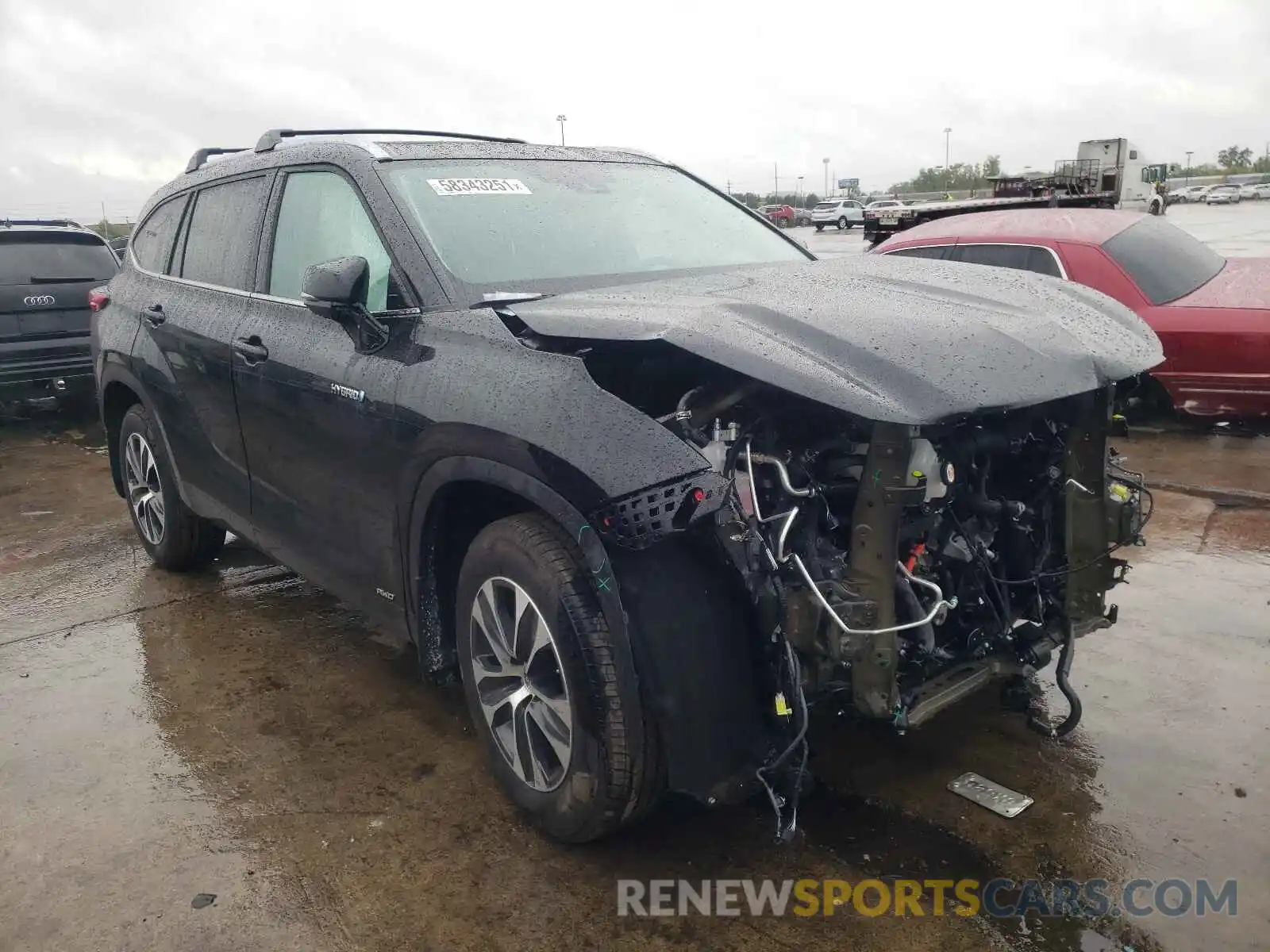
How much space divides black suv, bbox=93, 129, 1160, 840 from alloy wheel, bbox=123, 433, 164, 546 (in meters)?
1.42

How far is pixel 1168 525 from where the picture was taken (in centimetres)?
509

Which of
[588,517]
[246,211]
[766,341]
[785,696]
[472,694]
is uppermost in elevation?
[246,211]

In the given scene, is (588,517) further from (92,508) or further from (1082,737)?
(92,508)

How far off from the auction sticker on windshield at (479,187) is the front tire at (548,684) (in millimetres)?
1253

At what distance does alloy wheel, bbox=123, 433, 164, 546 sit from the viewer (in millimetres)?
4980

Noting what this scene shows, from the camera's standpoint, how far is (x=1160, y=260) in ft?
21.4

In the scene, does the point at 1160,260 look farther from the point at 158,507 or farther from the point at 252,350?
the point at 158,507

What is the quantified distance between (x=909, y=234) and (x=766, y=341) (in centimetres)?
579

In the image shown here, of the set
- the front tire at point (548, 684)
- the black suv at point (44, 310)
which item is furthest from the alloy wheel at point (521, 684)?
the black suv at point (44, 310)

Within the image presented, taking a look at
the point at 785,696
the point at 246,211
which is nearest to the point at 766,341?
the point at 785,696

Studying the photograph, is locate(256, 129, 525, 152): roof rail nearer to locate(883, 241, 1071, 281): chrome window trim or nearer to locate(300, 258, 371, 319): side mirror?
locate(300, 258, 371, 319): side mirror

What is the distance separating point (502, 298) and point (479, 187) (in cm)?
69

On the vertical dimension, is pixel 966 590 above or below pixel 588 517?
below

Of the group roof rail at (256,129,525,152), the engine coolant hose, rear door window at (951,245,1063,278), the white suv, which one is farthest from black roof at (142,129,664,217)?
the white suv
